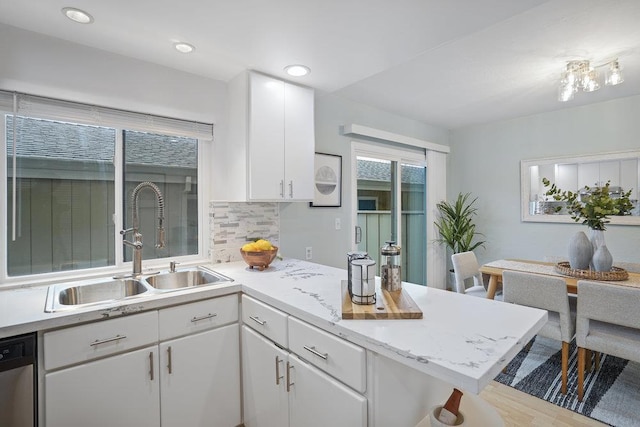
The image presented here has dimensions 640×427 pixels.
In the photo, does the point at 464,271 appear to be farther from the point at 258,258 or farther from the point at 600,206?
the point at 258,258

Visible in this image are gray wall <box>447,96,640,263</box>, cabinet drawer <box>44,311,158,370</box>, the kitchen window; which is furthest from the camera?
gray wall <box>447,96,640,263</box>

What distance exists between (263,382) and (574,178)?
12.7 feet

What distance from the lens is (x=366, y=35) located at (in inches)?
68.3

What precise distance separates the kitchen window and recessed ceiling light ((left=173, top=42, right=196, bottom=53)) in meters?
0.49

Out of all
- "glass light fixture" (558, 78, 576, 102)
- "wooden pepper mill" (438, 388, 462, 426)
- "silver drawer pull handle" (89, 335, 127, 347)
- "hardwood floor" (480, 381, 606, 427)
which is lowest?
"hardwood floor" (480, 381, 606, 427)

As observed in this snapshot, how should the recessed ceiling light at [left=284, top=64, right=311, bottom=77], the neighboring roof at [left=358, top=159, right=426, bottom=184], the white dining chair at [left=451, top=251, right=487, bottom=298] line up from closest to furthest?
1. the recessed ceiling light at [left=284, top=64, right=311, bottom=77]
2. the white dining chair at [left=451, top=251, right=487, bottom=298]
3. the neighboring roof at [left=358, top=159, right=426, bottom=184]

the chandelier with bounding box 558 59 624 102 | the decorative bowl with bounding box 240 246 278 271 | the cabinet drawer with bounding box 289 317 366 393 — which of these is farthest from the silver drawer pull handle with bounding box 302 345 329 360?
the chandelier with bounding box 558 59 624 102

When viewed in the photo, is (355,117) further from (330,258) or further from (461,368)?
(461,368)

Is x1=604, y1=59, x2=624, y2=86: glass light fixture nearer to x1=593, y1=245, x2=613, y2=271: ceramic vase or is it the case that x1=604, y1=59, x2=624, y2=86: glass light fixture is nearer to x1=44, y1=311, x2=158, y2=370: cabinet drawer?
x1=593, y1=245, x2=613, y2=271: ceramic vase

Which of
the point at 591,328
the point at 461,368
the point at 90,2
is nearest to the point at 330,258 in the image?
the point at 591,328

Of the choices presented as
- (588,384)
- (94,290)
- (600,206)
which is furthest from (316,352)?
(600,206)

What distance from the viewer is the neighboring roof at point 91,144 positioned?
1.83m

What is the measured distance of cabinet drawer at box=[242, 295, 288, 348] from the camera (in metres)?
1.48

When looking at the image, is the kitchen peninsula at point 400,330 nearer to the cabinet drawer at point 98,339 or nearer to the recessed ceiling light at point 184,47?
the cabinet drawer at point 98,339
